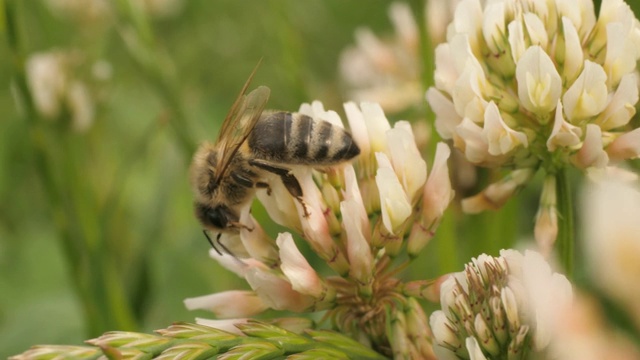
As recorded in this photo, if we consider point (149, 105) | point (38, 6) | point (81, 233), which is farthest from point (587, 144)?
point (149, 105)

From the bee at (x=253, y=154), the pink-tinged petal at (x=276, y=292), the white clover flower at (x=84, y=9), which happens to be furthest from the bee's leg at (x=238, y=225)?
the white clover flower at (x=84, y=9)

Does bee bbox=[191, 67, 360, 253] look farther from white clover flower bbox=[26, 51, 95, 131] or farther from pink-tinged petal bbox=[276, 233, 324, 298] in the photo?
white clover flower bbox=[26, 51, 95, 131]

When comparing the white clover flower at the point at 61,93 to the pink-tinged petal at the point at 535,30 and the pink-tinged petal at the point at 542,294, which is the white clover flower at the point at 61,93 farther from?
the pink-tinged petal at the point at 542,294

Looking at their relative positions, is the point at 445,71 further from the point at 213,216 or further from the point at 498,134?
the point at 213,216

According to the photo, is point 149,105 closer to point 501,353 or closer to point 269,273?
point 269,273

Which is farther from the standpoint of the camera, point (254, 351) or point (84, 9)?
point (84, 9)

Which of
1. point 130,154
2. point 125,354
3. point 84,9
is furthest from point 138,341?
point 84,9
